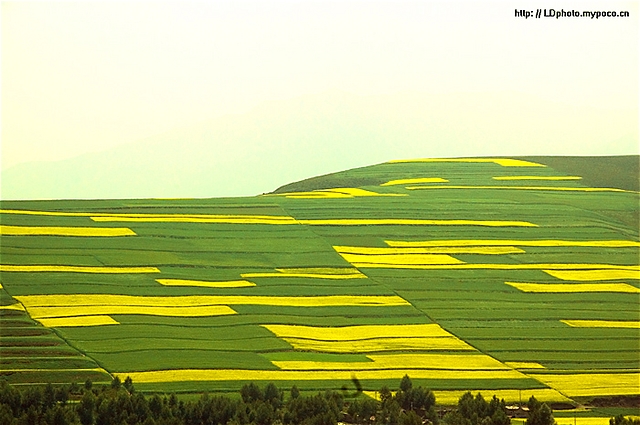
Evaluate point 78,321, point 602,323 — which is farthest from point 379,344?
point 78,321

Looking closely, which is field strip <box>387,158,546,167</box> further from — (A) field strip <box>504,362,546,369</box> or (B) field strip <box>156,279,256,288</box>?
(A) field strip <box>504,362,546,369</box>

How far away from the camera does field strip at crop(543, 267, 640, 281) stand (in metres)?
47.7

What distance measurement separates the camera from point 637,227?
182 ft

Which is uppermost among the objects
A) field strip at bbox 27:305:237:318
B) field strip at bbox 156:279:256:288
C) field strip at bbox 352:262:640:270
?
field strip at bbox 352:262:640:270

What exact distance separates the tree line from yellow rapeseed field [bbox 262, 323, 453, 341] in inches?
268

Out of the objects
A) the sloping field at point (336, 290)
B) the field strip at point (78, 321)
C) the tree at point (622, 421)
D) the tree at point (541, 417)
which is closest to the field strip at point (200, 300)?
the sloping field at point (336, 290)

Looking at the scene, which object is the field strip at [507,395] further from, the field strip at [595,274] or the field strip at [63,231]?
the field strip at [63,231]

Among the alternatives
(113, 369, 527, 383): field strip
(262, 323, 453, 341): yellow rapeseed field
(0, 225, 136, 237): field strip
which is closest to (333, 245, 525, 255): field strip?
(262, 323, 453, 341): yellow rapeseed field

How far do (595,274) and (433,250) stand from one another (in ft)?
23.6

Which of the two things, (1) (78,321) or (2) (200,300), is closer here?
(1) (78,321)

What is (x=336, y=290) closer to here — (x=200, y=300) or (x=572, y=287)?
(x=200, y=300)

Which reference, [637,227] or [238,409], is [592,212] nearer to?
[637,227]

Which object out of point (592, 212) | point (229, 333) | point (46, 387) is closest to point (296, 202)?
point (592, 212)

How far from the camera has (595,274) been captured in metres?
48.3
